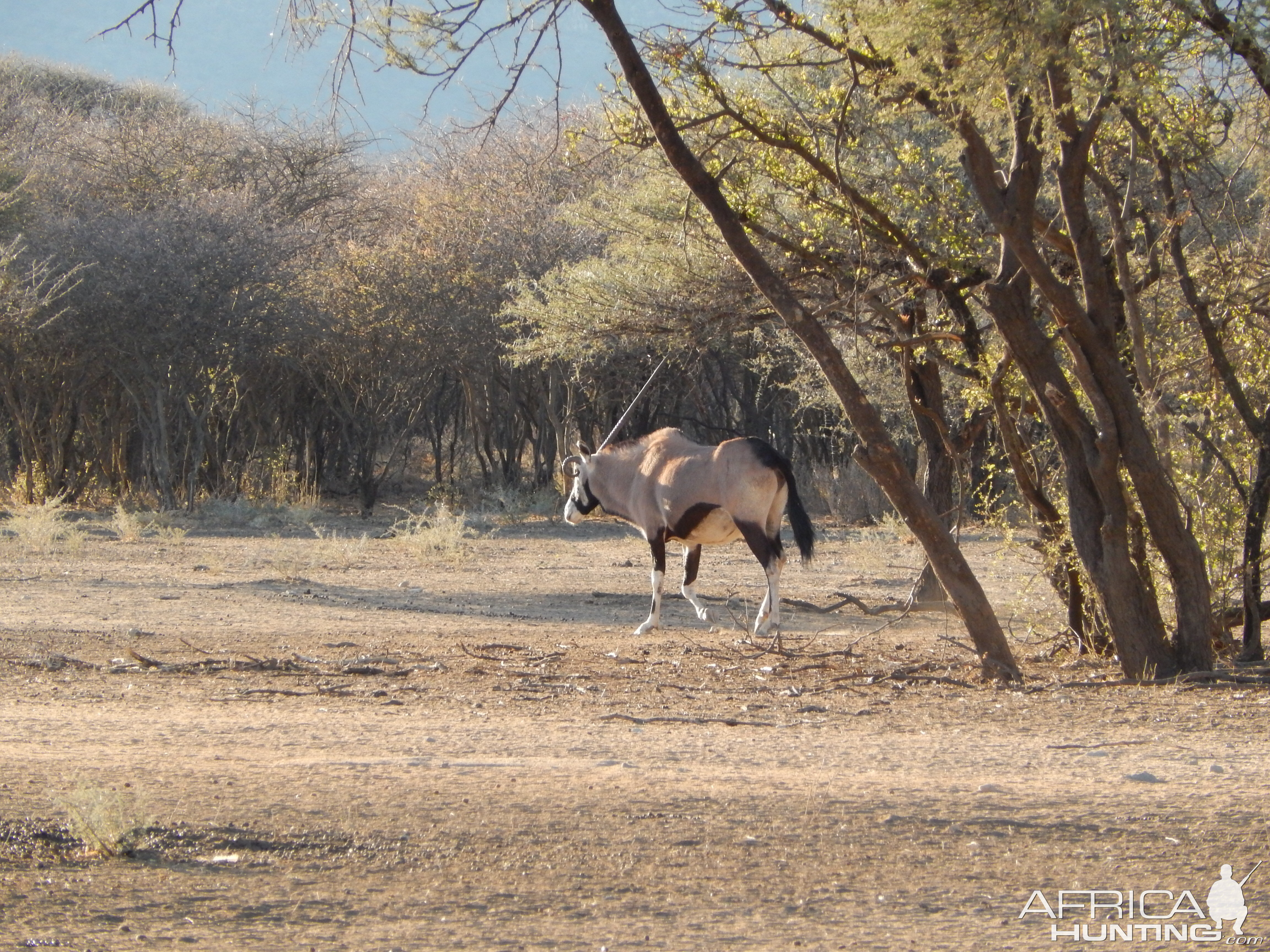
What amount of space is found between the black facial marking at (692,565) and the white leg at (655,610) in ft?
1.46

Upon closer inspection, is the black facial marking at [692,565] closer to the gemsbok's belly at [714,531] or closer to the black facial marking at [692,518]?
the gemsbok's belly at [714,531]

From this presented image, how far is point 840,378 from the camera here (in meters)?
8.50

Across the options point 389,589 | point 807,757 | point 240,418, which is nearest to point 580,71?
point 240,418

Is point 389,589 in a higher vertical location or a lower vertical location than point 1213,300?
lower

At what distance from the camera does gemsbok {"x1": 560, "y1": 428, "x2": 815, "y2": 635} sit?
12109mm

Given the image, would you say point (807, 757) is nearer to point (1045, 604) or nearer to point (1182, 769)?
point (1182, 769)

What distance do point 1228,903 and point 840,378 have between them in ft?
15.2

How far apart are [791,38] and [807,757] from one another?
690 cm

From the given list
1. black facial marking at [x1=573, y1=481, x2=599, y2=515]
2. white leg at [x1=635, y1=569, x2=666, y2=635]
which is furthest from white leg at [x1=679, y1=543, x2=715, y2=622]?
black facial marking at [x1=573, y1=481, x2=599, y2=515]

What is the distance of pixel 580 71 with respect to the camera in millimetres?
141625

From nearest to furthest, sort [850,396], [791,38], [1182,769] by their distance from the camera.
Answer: [1182,769], [850,396], [791,38]

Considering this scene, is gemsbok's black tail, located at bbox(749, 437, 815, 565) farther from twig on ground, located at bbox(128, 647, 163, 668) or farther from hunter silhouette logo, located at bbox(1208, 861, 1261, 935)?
hunter silhouette logo, located at bbox(1208, 861, 1261, 935)

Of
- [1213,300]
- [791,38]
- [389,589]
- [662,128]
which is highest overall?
[791,38]

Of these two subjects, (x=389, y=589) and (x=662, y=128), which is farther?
(x=389, y=589)
